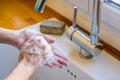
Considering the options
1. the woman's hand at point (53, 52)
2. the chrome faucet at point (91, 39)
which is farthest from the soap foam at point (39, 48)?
the chrome faucet at point (91, 39)

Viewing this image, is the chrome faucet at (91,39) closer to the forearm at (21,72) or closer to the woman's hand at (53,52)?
the woman's hand at (53,52)

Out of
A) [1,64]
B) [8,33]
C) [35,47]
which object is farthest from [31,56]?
[1,64]

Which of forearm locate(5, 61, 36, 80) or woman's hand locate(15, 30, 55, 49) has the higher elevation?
woman's hand locate(15, 30, 55, 49)

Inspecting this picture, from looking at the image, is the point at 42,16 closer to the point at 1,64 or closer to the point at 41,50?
the point at 1,64

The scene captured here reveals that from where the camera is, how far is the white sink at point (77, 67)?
795 mm

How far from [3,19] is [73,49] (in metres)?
0.38

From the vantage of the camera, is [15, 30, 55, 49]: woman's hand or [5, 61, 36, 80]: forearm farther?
[15, 30, 55, 49]: woman's hand

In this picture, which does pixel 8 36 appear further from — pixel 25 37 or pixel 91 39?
pixel 91 39

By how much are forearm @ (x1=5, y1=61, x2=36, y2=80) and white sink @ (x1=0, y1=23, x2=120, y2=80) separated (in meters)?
0.21

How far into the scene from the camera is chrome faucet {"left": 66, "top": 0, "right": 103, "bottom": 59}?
2.44 ft

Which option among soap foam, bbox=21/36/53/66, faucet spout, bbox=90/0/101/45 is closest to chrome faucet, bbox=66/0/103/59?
faucet spout, bbox=90/0/101/45

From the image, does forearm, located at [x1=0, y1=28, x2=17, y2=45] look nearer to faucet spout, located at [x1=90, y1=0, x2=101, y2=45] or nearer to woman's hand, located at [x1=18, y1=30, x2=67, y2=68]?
woman's hand, located at [x1=18, y1=30, x2=67, y2=68]

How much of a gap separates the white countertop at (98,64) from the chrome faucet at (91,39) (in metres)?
0.02

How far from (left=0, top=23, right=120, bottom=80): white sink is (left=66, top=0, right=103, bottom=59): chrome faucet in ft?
0.10
